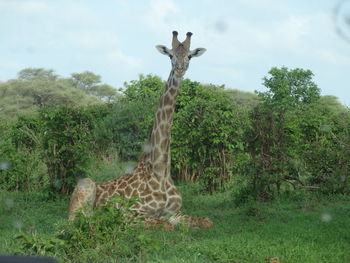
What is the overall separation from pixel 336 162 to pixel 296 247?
4.63 meters

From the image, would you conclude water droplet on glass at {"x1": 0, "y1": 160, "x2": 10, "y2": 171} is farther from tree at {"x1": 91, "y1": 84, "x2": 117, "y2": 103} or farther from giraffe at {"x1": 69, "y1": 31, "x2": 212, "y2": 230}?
tree at {"x1": 91, "y1": 84, "x2": 117, "y2": 103}

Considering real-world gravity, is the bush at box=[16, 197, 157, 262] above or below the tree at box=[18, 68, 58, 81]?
below

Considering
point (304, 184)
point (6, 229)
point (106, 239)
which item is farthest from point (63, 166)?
point (106, 239)

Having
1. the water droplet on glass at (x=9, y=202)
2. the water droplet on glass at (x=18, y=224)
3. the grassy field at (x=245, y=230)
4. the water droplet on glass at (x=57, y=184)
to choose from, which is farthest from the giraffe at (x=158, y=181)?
the water droplet on glass at (x=57, y=184)

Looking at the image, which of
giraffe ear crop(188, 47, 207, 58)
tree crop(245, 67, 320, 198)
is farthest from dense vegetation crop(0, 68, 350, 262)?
giraffe ear crop(188, 47, 207, 58)

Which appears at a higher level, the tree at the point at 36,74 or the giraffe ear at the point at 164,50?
the tree at the point at 36,74

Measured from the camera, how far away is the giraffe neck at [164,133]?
31.5 ft

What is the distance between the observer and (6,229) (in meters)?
9.09

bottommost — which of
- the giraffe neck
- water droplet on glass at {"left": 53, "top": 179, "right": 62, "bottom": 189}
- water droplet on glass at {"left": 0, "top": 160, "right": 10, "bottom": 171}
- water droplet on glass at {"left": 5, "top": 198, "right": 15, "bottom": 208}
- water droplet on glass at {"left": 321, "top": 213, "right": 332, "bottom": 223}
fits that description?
water droplet on glass at {"left": 5, "top": 198, "right": 15, "bottom": 208}

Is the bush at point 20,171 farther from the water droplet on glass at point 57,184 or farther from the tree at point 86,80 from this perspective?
the tree at point 86,80

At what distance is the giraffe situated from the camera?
30.5ft

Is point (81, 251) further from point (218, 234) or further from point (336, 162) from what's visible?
→ point (336, 162)

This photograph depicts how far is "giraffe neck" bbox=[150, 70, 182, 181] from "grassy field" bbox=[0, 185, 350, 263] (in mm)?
1363

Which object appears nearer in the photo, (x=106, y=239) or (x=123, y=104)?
(x=106, y=239)
